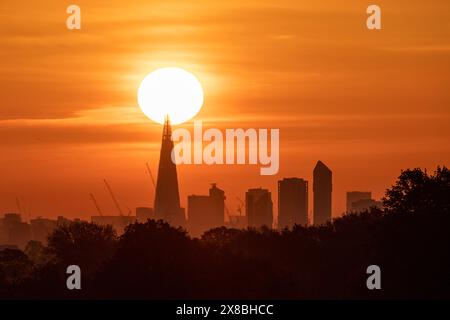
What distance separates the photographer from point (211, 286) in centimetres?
15788

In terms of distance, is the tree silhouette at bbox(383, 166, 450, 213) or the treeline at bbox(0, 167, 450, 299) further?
the tree silhouette at bbox(383, 166, 450, 213)

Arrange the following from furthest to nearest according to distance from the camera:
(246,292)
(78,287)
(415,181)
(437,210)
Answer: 1. (415,181)
2. (437,210)
3. (78,287)
4. (246,292)

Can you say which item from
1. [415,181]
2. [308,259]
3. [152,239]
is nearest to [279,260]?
[308,259]

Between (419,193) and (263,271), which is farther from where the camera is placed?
(419,193)

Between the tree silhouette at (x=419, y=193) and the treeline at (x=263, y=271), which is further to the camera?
the tree silhouette at (x=419, y=193)

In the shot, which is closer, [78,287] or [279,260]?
[78,287]

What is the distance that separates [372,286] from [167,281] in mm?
19277

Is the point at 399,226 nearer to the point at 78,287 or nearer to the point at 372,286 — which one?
the point at 372,286

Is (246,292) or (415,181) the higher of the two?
(415,181)

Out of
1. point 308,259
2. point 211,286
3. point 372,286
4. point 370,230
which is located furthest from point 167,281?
point 308,259
